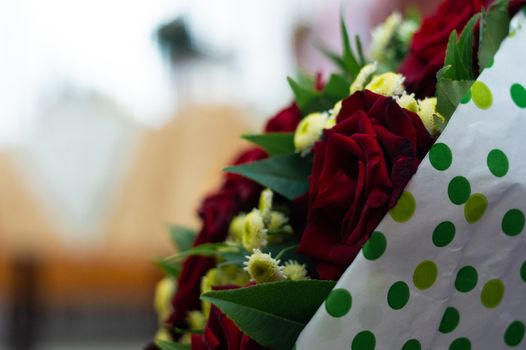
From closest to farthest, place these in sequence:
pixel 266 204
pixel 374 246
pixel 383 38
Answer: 1. pixel 374 246
2. pixel 266 204
3. pixel 383 38

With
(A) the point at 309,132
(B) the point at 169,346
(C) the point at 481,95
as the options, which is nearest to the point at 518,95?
(C) the point at 481,95

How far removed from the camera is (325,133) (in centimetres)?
36

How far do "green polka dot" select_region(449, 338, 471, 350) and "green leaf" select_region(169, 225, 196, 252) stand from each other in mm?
283

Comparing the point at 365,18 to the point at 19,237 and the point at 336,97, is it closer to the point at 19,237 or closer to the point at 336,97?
the point at 19,237

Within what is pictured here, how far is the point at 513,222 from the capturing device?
1.04ft

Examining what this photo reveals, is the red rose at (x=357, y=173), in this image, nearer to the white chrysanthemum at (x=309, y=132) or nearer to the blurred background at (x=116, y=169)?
the white chrysanthemum at (x=309, y=132)

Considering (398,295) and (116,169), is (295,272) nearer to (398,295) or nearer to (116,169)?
(398,295)

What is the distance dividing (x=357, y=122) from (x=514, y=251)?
0.34ft

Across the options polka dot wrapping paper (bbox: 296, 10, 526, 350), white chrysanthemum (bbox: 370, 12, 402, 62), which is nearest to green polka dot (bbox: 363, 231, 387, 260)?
polka dot wrapping paper (bbox: 296, 10, 526, 350)

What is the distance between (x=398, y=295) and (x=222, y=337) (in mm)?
104

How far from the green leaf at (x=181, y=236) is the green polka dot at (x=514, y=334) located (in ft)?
0.96

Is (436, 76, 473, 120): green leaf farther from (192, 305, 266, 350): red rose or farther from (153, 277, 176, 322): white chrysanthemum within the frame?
(153, 277, 176, 322): white chrysanthemum

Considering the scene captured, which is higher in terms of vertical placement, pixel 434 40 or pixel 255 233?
pixel 434 40

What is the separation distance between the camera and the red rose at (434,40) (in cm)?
39
